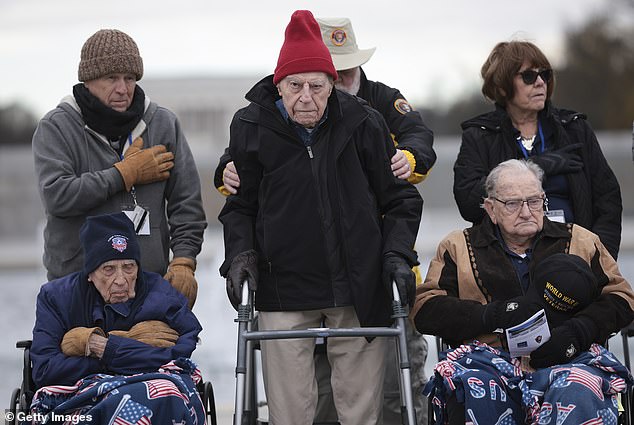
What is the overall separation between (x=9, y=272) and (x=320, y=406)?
54.6ft

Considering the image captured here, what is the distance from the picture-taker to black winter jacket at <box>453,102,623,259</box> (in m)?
5.50

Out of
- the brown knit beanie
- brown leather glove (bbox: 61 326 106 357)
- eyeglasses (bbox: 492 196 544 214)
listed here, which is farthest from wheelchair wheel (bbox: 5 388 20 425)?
eyeglasses (bbox: 492 196 544 214)

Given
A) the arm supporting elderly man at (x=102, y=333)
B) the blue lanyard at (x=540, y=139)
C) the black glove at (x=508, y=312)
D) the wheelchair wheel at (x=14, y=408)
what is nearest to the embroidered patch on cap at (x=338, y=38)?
the blue lanyard at (x=540, y=139)

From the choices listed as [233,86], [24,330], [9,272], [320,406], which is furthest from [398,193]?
[233,86]

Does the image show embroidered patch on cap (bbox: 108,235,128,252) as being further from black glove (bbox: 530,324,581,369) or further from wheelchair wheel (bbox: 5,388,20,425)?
black glove (bbox: 530,324,581,369)

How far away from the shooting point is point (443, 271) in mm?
5043

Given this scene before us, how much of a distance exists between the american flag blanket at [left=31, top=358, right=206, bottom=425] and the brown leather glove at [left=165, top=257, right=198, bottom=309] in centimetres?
58

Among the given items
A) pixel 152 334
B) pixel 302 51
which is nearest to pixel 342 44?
pixel 302 51

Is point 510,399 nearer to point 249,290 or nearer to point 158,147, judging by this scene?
point 249,290

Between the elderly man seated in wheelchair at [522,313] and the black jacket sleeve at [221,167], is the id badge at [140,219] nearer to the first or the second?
the black jacket sleeve at [221,167]

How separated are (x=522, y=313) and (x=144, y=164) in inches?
73.9

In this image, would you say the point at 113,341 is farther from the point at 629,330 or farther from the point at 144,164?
the point at 629,330

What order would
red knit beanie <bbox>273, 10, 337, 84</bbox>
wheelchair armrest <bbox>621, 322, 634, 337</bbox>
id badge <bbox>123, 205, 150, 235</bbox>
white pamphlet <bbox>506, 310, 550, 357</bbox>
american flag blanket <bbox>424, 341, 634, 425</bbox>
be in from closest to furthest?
american flag blanket <bbox>424, 341, 634, 425</bbox> → white pamphlet <bbox>506, 310, 550, 357</bbox> → red knit beanie <bbox>273, 10, 337, 84</bbox> → wheelchair armrest <bbox>621, 322, 634, 337</bbox> → id badge <bbox>123, 205, 150, 235</bbox>

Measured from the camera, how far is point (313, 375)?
4980 mm
